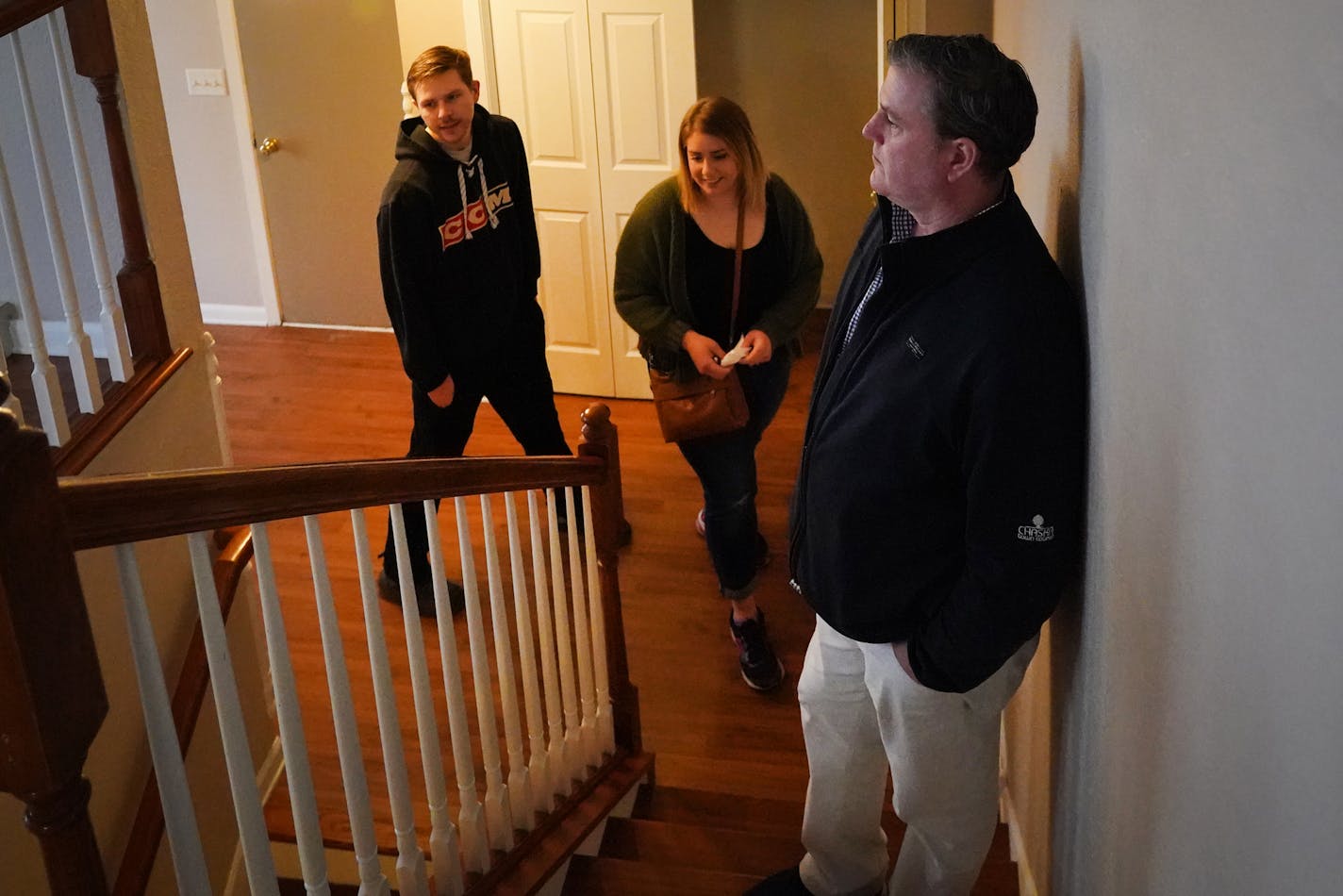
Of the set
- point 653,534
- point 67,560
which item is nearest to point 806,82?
point 653,534

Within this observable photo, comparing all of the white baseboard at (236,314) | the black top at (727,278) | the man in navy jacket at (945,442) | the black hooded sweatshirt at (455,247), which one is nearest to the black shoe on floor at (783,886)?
the man in navy jacket at (945,442)

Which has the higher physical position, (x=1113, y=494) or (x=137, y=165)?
(x=137, y=165)

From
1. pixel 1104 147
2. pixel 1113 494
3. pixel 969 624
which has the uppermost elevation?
pixel 1104 147

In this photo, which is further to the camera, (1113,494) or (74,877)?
(1113,494)

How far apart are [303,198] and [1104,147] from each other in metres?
4.65

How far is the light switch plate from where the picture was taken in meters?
5.64

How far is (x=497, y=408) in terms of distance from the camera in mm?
3992

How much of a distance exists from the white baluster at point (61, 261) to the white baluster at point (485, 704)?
0.78 meters

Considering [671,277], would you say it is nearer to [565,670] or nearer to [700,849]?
[565,670]

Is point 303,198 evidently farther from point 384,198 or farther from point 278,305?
point 384,198

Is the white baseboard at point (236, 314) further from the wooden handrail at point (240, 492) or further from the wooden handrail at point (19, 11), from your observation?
the wooden handrail at point (240, 492)

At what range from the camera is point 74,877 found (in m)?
1.32

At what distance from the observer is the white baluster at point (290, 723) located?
160 cm

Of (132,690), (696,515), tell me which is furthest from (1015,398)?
(696,515)
